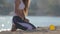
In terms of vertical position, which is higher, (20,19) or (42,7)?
(20,19)

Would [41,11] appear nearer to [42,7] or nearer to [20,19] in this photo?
[42,7]

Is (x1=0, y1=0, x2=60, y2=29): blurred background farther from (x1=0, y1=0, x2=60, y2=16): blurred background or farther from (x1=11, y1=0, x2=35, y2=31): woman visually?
(x1=11, y1=0, x2=35, y2=31): woman

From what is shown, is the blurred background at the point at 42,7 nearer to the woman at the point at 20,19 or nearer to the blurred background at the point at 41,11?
the blurred background at the point at 41,11

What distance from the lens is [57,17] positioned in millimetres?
3967

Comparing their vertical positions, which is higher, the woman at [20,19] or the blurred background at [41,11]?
the woman at [20,19]

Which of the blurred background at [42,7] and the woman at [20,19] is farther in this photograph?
the blurred background at [42,7]

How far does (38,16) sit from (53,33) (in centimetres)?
213

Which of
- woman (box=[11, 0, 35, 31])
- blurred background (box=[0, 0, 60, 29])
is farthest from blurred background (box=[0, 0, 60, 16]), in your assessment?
woman (box=[11, 0, 35, 31])

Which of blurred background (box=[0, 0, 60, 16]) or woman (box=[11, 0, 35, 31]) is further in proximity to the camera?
blurred background (box=[0, 0, 60, 16])

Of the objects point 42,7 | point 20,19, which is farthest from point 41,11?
point 20,19

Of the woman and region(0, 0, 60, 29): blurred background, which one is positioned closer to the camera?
the woman

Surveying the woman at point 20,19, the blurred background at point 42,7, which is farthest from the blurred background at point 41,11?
the woman at point 20,19

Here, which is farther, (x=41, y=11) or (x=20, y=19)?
(x=41, y=11)

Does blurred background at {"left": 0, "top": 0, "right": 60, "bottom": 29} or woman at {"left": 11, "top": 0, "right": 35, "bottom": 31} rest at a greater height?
woman at {"left": 11, "top": 0, "right": 35, "bottom": 31}
